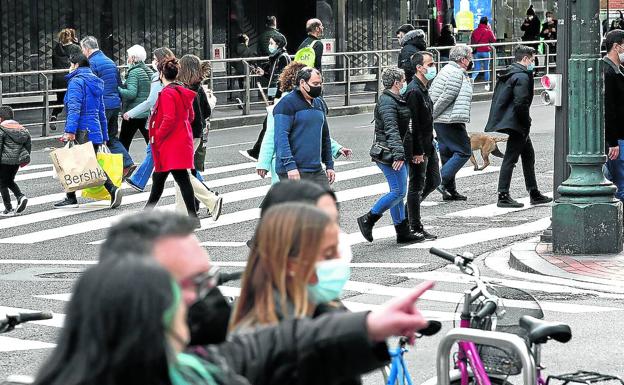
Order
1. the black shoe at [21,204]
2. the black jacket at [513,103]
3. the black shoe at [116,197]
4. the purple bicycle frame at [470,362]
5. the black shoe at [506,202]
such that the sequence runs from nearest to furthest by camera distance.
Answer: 1. the purple bicycle frame at [470,362]
2. the black jacket at [513,103]
3. the black shoe at [506,202]
4. the black shoe at [21,204]
5. the black shoe at [116,197]

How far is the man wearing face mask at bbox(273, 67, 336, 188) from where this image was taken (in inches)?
449

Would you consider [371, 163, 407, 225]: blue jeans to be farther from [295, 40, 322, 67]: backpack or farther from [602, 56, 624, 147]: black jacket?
[295, 40, 322, 67]: backpack

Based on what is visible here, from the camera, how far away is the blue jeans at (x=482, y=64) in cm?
3303

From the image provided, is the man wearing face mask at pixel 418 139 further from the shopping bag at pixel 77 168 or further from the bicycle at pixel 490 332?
the bicycle at pixel 490 332

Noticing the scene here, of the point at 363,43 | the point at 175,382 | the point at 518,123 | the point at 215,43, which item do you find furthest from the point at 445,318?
the point at 363,43

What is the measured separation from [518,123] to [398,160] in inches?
112

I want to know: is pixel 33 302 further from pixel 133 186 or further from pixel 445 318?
pixel 133 186

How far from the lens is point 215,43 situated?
3144cm

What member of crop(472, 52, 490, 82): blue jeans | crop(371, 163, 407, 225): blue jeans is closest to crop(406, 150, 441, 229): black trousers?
crop(371, 163, 407, 225): blue jeans

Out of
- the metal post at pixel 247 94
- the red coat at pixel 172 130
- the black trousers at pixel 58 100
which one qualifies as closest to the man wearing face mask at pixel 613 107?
the red coat at pixel 172 130

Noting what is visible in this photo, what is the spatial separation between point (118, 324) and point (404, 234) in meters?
11.0

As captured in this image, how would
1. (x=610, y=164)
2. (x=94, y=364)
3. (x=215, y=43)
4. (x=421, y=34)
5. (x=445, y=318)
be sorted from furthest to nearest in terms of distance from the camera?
(x=215, y=43)
(x=421, y=34)
(x=610, y=164)
(x=445, y=318)
(x=94, y=364)

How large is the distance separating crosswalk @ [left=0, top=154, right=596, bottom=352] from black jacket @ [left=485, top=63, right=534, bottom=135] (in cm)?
95

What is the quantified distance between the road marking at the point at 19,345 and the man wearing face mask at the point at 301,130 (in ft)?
9.98
